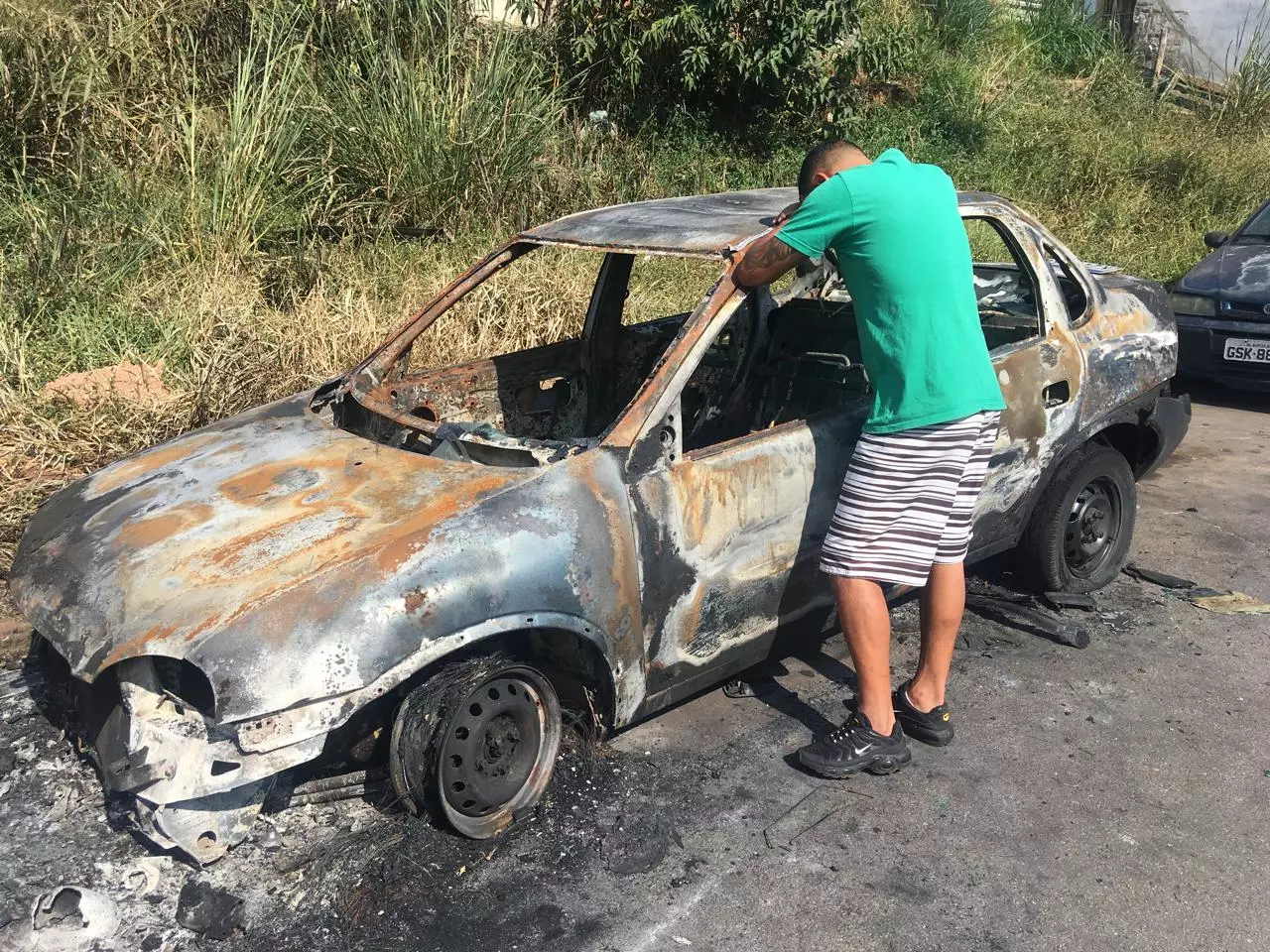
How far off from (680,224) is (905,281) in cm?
82

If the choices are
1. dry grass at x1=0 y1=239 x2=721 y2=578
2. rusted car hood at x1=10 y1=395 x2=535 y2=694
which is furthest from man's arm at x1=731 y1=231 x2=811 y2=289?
dry grass at x1=0 y1=239 x2=721 y2=578

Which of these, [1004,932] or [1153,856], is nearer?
[1004,932]

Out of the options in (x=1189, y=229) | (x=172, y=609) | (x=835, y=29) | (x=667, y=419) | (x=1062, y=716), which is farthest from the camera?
(x=1189, y=229)

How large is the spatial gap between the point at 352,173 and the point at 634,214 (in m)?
4.59

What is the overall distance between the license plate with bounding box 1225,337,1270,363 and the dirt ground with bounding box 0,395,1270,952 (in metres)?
3.72

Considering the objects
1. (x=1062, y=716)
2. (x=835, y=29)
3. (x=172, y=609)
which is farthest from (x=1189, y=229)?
(x=172, y=609)

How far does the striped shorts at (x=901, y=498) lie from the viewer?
3074 mm

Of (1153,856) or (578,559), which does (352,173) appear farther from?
(1153,856)

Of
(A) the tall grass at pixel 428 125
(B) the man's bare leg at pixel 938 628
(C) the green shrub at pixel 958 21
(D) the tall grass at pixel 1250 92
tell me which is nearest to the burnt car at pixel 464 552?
(B) the man's bare leg at pixel 938 628

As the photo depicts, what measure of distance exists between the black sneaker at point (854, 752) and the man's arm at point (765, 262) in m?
1.36

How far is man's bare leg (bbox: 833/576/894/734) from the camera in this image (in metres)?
3.13

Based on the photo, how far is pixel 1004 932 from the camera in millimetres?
2574

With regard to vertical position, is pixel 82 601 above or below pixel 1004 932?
above

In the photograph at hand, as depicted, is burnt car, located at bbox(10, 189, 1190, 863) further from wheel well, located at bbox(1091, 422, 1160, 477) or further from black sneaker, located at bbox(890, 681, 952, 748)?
black sneaker, located at bbox(890, 681, 952, 748)
